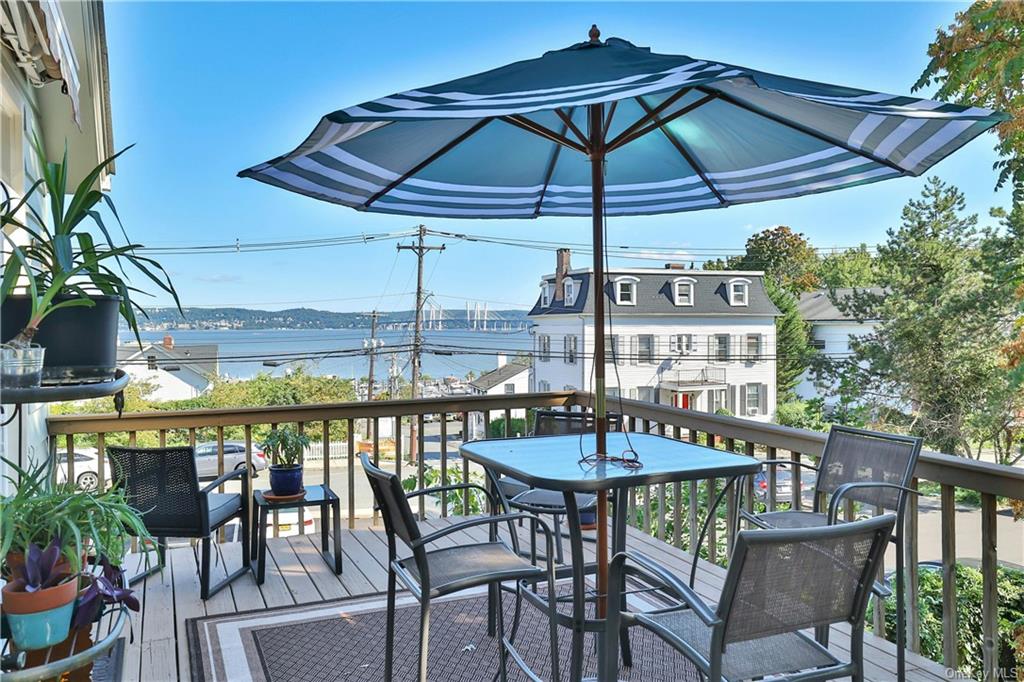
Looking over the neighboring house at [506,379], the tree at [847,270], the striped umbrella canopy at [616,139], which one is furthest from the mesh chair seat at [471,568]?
the neighboring house at [506,379]

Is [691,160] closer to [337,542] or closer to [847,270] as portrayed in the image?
[337,542]

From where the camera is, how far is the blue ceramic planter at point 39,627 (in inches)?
52.6

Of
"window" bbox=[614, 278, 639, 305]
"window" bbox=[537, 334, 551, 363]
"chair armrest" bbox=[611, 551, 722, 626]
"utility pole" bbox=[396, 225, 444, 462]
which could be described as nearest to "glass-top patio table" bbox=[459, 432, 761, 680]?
"chair armrest" bbox=[611, 551, 722, 626]

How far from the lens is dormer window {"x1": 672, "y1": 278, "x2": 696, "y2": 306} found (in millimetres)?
18734

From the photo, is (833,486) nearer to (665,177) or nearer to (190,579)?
(665,177)

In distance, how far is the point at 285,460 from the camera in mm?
3850

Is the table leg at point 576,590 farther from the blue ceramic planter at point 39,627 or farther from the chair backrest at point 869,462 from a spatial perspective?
the blue ceramic planter at point 39,627

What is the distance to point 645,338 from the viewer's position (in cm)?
1903

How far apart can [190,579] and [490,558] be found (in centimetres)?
214

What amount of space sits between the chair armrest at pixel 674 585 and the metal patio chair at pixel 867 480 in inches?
34.5

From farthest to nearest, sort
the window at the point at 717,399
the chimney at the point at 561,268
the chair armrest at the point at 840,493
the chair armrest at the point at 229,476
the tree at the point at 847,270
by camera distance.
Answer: the window at the point at 717,399, the tree at the point at 847,270, the chimney at the point at 561,268, the chair armrest at the point at 229,476, the chair armrest at the point at 840,493

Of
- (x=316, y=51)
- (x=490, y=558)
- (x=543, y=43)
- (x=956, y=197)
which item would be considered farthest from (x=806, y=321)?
(x=490, y=558)

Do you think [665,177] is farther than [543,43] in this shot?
No

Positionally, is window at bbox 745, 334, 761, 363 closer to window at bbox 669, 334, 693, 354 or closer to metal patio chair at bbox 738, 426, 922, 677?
window at bbox 669, 334, 693, 354
